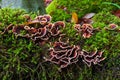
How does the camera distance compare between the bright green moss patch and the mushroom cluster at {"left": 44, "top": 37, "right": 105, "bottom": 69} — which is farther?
the bright green moss patch

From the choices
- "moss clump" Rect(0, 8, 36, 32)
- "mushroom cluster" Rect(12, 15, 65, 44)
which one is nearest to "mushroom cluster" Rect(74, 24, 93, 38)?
"mushroom cluster" Rect(12, 15, 65, 44)

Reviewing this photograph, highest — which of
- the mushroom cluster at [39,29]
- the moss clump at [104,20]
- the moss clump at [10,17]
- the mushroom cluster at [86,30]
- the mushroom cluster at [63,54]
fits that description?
the moss clump at [10,17]

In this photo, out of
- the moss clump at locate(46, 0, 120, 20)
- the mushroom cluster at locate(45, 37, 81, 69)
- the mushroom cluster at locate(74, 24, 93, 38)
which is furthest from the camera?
the moss clump at locate(46, 0, 120, 20)

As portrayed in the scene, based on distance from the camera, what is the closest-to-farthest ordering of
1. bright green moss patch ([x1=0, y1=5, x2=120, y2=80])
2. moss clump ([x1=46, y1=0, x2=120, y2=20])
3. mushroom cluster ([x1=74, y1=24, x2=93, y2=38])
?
1. bright green moss patch ([x1=0, y1=5, x2=120, y2=80])
2. mushroom cluster ([x1=74, y1=24, x2=93, y2=38])
3. moss clump ([x1=46, y1=0, x2=120, y2=20])

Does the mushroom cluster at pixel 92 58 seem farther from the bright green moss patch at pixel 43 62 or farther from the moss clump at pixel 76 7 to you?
the moss clump at pixel 76 7

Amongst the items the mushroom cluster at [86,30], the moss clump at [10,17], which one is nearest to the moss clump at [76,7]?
the moss clump at [10,17]

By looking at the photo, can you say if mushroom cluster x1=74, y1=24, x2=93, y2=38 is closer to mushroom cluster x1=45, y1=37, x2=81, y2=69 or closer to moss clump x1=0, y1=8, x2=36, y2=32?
mushroom cluster x1=45, y1=37, x2=81, y2=69

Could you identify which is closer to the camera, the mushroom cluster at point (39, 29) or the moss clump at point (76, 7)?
the mushroom cluster at point (39, 29)

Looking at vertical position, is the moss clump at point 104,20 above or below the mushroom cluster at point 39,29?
below
